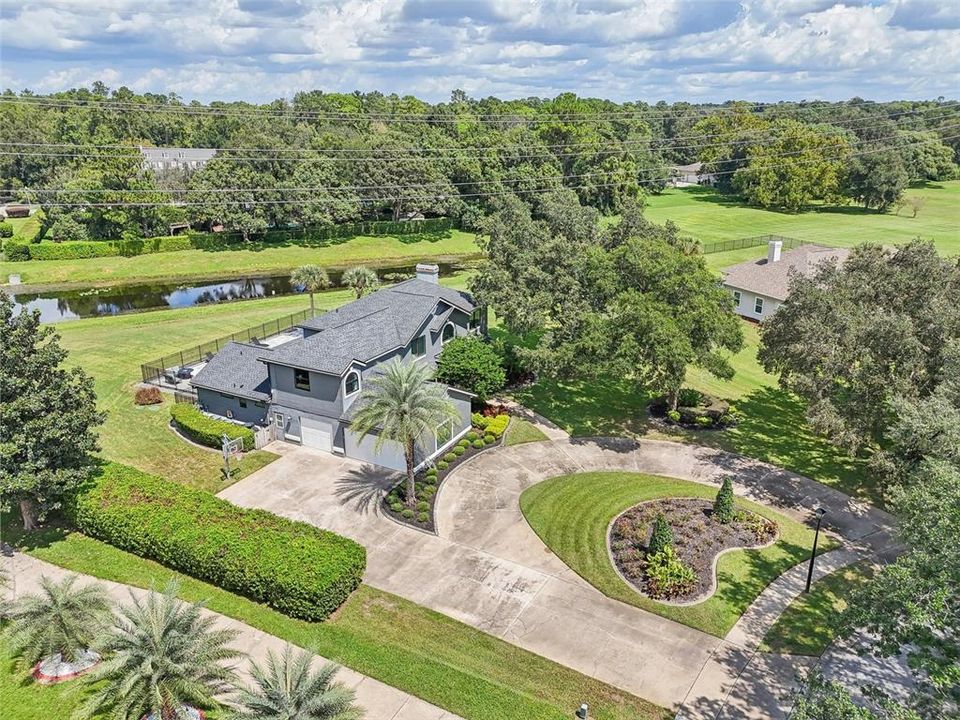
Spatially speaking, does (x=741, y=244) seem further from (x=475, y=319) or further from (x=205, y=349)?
(x=205, y=349)

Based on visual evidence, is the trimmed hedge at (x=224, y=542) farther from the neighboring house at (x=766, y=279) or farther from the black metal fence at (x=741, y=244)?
the black metal fence at (x=741, y=244)

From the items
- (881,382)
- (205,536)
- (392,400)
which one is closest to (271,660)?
(205,536)

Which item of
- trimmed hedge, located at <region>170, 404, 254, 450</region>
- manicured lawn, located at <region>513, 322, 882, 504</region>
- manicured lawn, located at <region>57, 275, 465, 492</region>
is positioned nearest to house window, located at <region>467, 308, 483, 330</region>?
manicured lawn, located at <region>513, 322, 882, 504</region>

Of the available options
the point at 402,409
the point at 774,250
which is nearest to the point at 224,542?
the point at 402,409

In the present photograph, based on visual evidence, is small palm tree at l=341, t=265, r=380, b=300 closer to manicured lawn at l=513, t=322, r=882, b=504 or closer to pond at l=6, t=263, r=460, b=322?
manicured lawn at l=513, t=322, r=882, b=504

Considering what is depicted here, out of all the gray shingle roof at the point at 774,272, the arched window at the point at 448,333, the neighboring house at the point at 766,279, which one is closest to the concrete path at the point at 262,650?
the arched window at the point at 448,333

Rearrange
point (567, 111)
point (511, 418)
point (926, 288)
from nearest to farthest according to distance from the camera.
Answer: point (926, 288) → point (511, 418) → point (567, 111)

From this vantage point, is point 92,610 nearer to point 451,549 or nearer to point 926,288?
point 451,549

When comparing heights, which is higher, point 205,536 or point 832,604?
point 205,536
